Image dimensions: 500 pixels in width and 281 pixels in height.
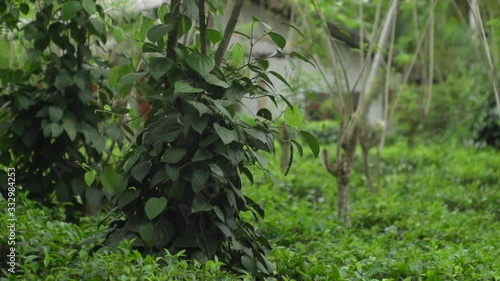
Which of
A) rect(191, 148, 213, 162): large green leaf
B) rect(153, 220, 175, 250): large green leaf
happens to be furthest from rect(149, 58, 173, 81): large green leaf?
rect(153, 220, 175, 250): large green leaf

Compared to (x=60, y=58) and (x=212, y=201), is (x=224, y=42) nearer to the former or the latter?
(x=212, y=201)

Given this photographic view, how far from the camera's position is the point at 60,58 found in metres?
4.49

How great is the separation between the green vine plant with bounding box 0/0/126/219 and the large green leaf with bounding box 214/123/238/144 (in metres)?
1.45

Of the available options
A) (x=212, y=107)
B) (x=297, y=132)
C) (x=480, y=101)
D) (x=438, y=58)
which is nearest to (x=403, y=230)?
(x=297, y=132)

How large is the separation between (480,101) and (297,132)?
8259 mm

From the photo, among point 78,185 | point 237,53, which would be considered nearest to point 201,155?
point 237,53

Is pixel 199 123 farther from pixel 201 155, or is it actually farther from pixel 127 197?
pixel 127 197

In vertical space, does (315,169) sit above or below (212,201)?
below

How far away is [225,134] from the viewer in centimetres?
305

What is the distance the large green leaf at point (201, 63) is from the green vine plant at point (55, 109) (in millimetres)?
1360

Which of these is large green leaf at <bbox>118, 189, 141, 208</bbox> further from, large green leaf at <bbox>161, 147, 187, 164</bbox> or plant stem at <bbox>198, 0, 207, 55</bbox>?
plant stem at <bbox>198, 0, 207, 55</bbox>

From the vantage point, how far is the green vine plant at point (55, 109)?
4.40 metres

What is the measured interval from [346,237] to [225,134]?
173cm

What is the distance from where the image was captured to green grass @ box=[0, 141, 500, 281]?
2.97m
